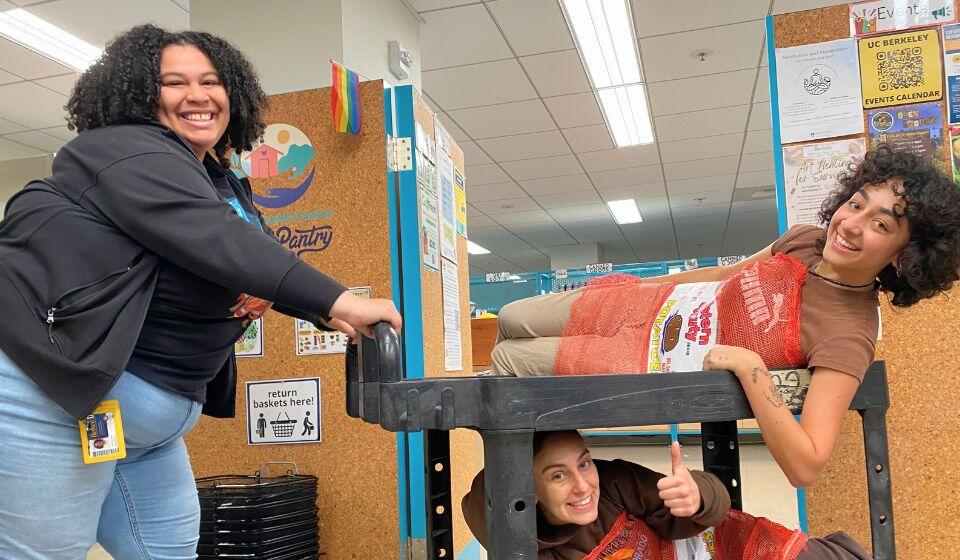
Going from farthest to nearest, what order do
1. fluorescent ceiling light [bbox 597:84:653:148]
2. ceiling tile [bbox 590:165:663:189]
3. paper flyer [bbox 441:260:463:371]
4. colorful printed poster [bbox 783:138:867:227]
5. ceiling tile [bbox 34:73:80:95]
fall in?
ceiling tile [bbox 590:165:663:189] → fluorescent ceiling light [bbox 597:84:653:148] → ceiling tile [bbox 34:73:80:95] → paper flyer [bbox 441:260:463:371] → colorful printed poster [bbox 783:138:867:227]

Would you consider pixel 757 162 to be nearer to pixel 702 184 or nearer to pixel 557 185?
pixel 702 184

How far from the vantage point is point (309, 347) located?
7.82ft

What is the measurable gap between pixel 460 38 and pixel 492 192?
387 cm

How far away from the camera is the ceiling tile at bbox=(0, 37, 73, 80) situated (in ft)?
13.7

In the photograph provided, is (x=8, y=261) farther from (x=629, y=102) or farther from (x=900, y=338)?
(x=629, y=102)

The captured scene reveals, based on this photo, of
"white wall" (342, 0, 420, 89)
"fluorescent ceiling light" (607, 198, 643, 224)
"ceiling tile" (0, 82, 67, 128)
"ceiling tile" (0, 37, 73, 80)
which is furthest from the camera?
"fluorescent ceiling light" (607, 198, 643, 224)

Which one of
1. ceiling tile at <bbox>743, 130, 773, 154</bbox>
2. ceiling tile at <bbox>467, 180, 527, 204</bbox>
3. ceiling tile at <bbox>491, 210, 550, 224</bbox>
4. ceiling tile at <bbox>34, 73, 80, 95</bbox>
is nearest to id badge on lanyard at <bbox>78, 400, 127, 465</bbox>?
ceiling tile at <bbox>34, 73, 80, 95</bbox>

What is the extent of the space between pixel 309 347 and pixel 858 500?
69.5 inches

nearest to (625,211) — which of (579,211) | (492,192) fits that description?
(579,211)

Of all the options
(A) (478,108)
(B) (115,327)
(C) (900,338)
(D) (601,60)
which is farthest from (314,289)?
(A) (478,108)

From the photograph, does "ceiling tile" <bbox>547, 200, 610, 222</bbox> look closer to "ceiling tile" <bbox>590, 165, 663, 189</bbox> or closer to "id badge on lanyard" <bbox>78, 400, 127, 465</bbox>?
Result: "ceiling tile" <bbox>590, 165, 663, 189</bbox>

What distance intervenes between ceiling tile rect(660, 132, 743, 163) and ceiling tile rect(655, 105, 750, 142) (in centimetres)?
14

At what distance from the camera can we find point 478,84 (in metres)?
4.92

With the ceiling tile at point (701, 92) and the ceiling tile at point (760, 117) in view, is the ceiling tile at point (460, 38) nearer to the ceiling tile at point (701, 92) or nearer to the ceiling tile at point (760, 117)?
the ceiling tile at point (701, 92)
